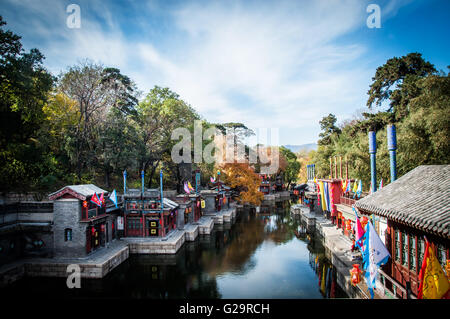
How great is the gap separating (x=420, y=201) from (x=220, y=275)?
40.2 feet

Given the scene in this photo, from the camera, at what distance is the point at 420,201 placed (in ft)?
28.1

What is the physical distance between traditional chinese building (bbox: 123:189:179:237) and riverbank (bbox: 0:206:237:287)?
680mm

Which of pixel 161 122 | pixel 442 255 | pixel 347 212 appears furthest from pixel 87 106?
pixel 442 255

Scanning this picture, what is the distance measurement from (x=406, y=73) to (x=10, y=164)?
126ft

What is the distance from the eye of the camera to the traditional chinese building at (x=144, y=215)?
69.9 ft

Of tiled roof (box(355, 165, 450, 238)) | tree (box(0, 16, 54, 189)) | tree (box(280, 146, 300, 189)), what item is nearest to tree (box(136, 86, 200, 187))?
tree (box(0, 16, 54, 189))

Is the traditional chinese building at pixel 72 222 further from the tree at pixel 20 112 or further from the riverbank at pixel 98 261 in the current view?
the tree at pixel 20 112

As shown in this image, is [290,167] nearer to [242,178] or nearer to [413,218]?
[242,178]

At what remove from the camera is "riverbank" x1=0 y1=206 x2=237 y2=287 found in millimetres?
14906

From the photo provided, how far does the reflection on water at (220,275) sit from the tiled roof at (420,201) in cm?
600

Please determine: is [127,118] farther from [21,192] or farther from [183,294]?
[183,294]

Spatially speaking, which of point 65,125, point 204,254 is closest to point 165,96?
point 65,125

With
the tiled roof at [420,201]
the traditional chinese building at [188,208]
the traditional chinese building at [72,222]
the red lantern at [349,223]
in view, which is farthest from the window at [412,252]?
the traditional chinese building at [188,208]

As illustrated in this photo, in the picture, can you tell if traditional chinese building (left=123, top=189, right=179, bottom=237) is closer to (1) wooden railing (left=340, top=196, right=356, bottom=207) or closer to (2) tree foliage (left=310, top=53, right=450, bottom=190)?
(1) wooden railing (left=340, top=196, right=356, bottom=207)
